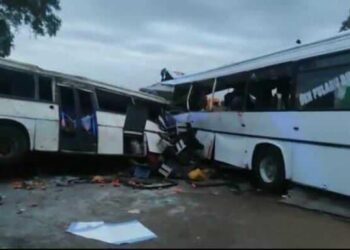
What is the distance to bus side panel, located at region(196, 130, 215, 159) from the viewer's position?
45.5ft

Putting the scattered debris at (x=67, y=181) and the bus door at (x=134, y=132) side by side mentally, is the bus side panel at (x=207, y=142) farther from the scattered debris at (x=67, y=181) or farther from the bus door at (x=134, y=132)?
the scattered debris at (x=67, y=181)

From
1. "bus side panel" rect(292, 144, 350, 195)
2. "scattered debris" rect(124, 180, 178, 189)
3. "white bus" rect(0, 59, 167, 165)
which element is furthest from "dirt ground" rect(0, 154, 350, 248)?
"white bus" rect(0, 59, 167, 165)

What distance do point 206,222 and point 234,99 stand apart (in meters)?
4.72

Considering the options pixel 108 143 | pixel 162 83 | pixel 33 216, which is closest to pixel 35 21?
pixel 162 83

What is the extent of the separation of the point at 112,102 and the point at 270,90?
3.82 m

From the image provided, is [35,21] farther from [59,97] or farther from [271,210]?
[271,210]

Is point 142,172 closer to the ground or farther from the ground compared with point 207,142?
closer to the ground

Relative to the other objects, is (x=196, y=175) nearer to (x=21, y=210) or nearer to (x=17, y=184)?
(x=17, y=184)

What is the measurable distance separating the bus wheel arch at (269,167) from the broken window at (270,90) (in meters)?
0.78

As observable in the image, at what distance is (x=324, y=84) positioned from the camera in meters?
9.80

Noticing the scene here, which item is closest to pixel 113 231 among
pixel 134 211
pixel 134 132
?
pixel 134 211

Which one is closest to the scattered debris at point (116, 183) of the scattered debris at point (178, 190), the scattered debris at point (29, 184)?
the scattered debris at point (178, 190)

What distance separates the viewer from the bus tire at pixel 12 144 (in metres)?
11.7

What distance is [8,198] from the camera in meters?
10.1
